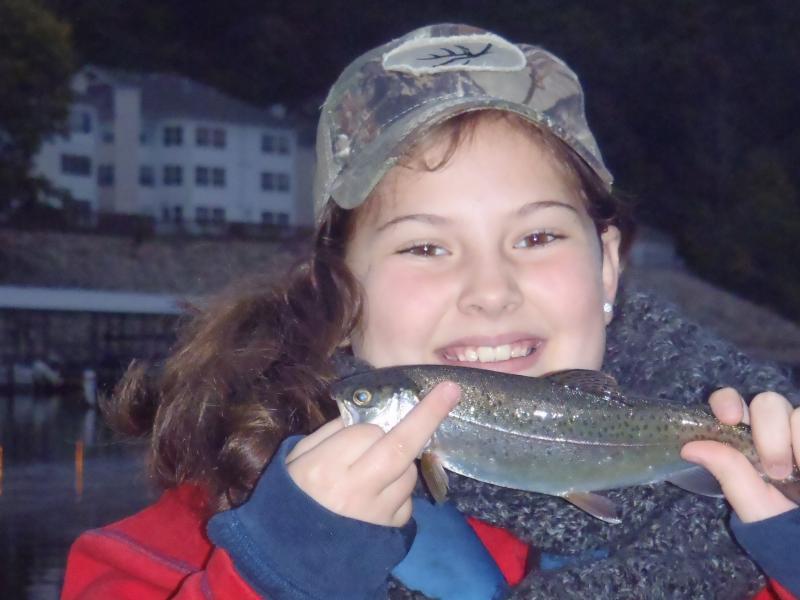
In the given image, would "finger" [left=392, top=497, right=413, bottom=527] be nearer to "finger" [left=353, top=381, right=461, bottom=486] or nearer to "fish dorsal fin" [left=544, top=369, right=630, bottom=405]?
"finger" [left=353, top=381, right=461, bottom=486]

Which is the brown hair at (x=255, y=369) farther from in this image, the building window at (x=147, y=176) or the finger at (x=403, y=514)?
the building window at (x=147, y=176)

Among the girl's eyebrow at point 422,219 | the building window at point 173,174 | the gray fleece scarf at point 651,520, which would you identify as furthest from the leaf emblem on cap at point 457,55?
the building window at point 173,174

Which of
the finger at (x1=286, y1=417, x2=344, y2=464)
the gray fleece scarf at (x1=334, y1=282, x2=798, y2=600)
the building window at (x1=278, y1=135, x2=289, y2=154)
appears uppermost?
the finger at (x1=286, y1=417, x2=344, y2=464)

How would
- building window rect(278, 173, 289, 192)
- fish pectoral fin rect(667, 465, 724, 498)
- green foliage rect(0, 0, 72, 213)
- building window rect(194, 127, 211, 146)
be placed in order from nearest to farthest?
fish pectoral fin rect(667, 465, 724, 498) < green foliage rect(0, 0, 72, 213) < building window rect(194, 127, 211, 146) < building window rect(278, 173, 289, 192)

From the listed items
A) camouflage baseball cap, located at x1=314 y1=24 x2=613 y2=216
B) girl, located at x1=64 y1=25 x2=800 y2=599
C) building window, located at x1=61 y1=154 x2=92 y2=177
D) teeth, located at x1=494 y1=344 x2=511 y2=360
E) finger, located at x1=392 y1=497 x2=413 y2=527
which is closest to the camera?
finger, located at x1=392 y1=497 x2=413 y2=527

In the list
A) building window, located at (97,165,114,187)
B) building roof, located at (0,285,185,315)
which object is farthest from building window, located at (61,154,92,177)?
building roof, located at (0,285,185,315)

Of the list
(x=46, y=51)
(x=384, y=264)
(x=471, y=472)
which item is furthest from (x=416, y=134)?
(x=46, y=51)

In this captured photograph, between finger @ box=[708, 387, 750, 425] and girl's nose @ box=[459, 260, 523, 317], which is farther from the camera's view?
girl's nose @ box=[459, 260, 523, 317]
